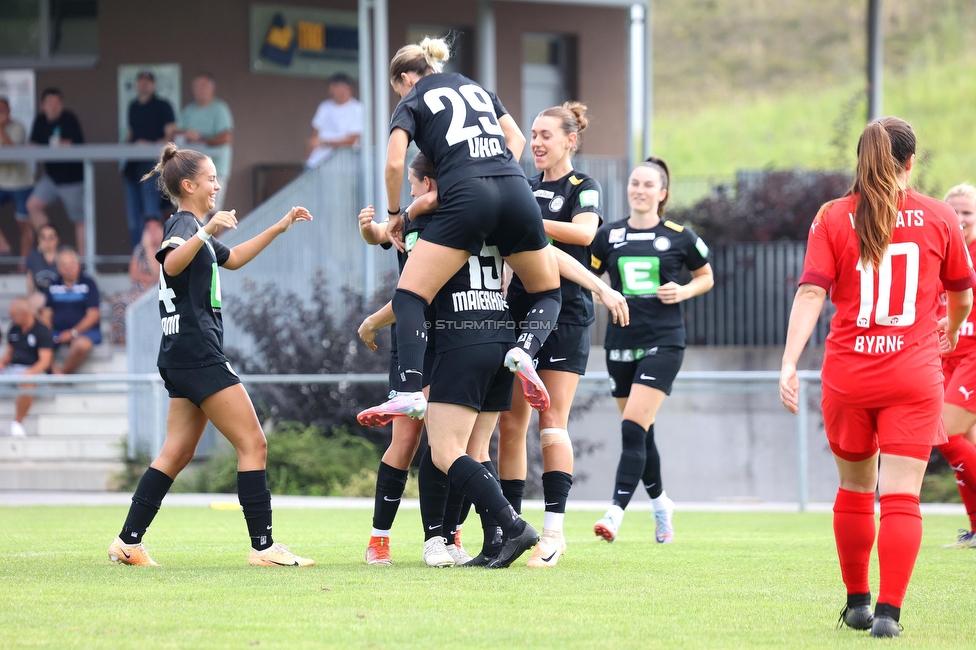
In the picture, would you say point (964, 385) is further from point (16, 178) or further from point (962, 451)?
point (16, 178)

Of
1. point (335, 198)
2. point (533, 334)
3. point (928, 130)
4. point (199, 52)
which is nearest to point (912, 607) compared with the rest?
point (533, 334)

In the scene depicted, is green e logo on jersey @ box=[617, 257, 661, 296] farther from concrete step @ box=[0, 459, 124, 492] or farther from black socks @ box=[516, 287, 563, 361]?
concrete step @ box=[0, 459, 124, 492]

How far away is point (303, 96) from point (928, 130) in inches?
1480

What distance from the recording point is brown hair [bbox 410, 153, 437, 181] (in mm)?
5984

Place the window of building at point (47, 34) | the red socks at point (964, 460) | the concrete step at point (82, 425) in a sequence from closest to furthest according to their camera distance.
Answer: the red socks at point (964, 460) < the concrete step at point (82, 425) < the window of building at point (47, 34)

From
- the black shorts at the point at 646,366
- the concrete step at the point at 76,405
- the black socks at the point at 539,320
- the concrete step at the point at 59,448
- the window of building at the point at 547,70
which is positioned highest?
the window of building at the point at 547,70

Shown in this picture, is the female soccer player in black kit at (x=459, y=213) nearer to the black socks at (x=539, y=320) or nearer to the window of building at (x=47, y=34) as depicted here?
the black socks at (x=539, y=320)

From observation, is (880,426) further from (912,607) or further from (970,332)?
(970,332)

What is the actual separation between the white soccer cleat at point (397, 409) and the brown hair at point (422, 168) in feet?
3.79

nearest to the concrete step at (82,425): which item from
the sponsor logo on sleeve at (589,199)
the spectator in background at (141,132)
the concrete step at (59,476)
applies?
the concrete step at (59,476)

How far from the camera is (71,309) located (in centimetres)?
1542

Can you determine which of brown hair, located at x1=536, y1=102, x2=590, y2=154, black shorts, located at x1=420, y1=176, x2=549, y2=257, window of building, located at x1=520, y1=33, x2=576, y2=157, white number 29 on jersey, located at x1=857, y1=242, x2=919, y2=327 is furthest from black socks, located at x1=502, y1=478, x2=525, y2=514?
window of building, located at x1=520, y1=33, x2=576, y2=157

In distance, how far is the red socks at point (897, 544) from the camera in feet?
14.3

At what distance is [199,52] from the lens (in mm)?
17750
